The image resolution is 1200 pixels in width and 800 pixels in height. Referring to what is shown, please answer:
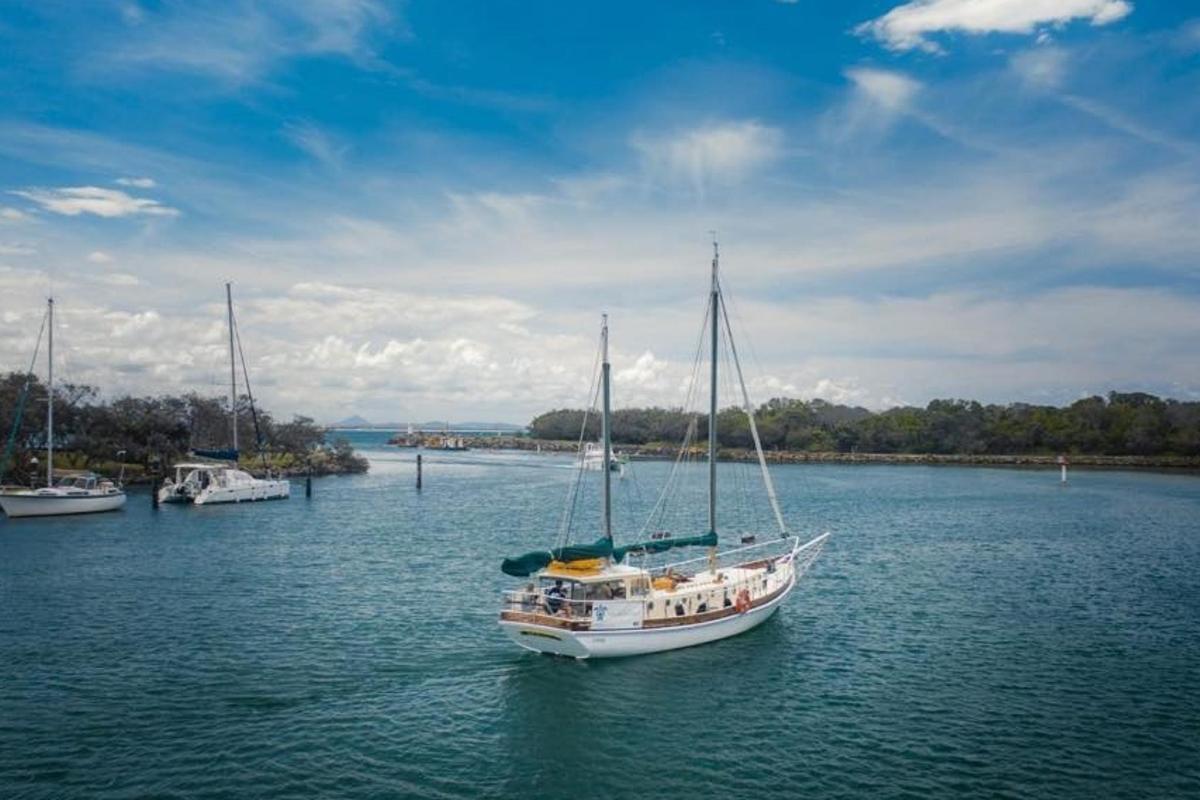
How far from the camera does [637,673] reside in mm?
30797

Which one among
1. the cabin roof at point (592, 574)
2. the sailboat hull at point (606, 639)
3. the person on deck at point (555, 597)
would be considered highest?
the cabin roof at point (592, 574)

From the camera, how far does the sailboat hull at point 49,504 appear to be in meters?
65.9

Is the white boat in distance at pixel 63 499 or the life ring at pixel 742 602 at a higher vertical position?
the white boat in distance at pixel 63 499

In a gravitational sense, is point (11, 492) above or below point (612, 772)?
above

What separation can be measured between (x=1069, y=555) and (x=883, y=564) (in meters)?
14.0

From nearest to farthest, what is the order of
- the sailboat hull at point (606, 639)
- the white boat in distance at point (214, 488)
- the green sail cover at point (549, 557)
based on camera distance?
1. the sailboat hull at point (606, 639)
2. the green sail cover at point (549, 557)
3. the white boat in distance at point (214, 488)

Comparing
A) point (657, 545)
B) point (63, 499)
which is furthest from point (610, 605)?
point (63, 499)

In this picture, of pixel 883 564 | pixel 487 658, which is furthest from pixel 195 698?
pixel 883 564

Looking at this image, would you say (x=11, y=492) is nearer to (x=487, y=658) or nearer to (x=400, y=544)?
(x=400, y=544)

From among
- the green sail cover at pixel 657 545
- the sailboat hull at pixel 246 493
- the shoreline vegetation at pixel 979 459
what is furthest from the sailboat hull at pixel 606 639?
the shoreline vegetation at pixel 979 459

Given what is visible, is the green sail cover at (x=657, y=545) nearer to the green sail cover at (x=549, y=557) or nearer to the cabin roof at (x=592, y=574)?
the green sail cover at (x=549, y=557)

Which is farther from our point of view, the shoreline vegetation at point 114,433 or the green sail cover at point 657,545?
the shoreline vegetation at point 114,433

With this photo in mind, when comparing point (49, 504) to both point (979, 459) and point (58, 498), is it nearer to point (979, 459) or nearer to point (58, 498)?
point (58, 498)

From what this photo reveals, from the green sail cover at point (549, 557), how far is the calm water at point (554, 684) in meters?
3.44
